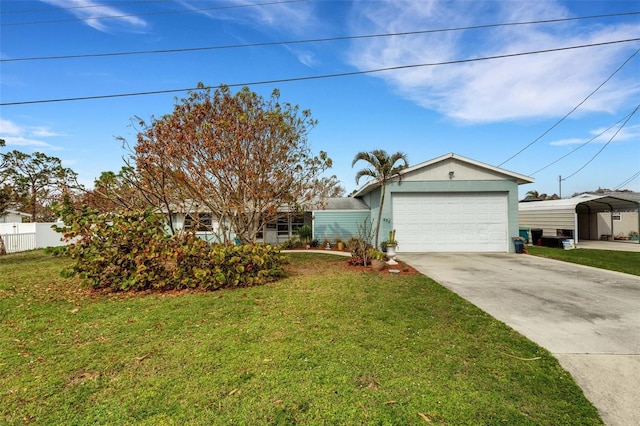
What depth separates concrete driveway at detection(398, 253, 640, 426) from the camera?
10.0 feet

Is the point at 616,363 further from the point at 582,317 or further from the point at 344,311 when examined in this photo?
the point at 344,311

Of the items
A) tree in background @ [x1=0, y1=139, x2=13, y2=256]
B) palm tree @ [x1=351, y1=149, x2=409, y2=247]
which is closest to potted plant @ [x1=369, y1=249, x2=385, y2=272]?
palm tree @ [x1=351, y1=149, x2=409, y2=247]

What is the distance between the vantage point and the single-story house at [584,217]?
17281 millimetres

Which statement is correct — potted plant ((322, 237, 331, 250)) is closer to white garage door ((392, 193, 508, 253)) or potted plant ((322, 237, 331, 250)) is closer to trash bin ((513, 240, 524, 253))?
white garage door ((392, 193, 508, 253))

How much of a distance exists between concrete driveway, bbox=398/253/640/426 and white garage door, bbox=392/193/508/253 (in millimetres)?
3302

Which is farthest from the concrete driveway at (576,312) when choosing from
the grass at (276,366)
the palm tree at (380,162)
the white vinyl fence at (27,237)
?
the white vinyl fence at (27,237)

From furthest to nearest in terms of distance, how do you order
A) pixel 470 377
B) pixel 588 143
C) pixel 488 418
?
pixel 588 143
pixel 470 377
pixel 488 418

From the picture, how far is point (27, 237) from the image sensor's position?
58.1 feet

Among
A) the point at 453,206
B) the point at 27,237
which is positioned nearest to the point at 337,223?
the point at 453,206

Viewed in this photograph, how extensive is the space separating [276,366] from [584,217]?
27077mm

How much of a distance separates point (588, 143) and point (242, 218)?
22.4 metres

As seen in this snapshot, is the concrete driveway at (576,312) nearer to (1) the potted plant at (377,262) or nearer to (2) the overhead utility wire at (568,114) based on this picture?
(1) the potted plant at (377,262)

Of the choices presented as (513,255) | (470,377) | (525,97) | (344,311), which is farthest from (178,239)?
(525,97)

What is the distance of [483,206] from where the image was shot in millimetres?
13875
